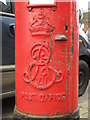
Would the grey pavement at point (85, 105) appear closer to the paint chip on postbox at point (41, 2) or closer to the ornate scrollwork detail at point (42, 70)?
the ornate scrollwork detail at point (42, 70)

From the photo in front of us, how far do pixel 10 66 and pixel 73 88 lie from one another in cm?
114

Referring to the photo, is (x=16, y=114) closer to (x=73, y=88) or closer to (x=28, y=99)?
(x=28, y=99)

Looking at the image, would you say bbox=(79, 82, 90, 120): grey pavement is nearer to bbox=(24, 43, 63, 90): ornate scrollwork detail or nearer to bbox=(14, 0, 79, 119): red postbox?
bbox=(14, 0, 79, 119): red postbox

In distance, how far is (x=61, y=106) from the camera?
2.30 metres

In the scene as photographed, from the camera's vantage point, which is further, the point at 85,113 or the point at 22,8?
the point at 85,113

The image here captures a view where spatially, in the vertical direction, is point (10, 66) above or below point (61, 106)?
above

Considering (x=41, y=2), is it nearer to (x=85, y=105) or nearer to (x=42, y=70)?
(x=42, y=70)

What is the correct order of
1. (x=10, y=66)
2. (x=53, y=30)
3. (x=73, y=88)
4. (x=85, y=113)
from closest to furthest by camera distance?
1. (x=53, y=30)
2. (x=73, y=88)
3. (x=10, y=66)
4. (x=85, y=113)

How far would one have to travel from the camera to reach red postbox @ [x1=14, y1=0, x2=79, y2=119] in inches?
86.5

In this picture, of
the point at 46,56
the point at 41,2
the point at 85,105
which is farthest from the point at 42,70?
the point at 85,105

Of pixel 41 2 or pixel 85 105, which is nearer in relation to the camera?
pixel 41 2

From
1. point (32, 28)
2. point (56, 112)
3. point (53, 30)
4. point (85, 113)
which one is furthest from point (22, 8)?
point (85, 113)

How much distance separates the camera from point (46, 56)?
87.2 inches

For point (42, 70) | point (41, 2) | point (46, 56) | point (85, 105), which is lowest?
point (85, 105)
